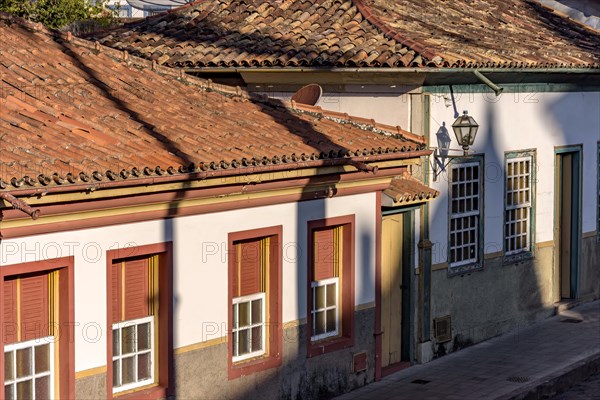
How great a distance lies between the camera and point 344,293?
550 inches

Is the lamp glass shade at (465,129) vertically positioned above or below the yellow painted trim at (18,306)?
above

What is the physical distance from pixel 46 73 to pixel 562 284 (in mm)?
9687

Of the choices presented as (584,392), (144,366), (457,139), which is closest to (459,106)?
(457,139)

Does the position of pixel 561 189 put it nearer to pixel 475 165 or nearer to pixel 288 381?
pixel 475 165

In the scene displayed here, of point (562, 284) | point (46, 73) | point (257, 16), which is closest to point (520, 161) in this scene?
point (562, 284)

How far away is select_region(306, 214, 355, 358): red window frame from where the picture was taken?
44.2 ft

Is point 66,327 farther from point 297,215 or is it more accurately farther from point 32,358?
point 297,215

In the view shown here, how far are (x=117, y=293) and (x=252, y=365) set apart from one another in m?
1.89

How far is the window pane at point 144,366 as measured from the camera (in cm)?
1166

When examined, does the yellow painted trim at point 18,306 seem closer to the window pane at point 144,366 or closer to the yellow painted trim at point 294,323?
the window pane at point 144,366

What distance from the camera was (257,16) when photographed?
18047 mm

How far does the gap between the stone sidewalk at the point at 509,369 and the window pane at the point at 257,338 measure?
1.39 meters

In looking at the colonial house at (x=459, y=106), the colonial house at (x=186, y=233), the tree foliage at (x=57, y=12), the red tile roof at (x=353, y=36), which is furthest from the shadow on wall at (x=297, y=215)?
the tree foliage at (x=57, y=12)

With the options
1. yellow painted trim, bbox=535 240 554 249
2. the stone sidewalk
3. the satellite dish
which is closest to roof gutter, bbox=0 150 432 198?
the satellite dish
